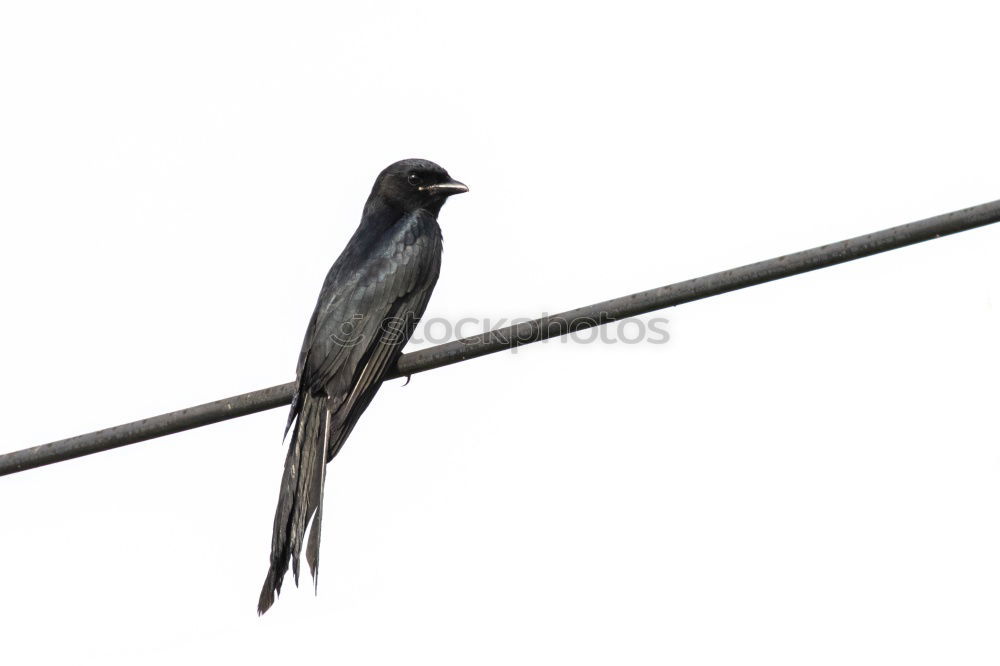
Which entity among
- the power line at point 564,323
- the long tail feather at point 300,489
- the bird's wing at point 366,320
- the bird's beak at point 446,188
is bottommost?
the long tail feather at point 300,489

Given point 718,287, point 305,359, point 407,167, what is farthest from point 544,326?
point 407,167

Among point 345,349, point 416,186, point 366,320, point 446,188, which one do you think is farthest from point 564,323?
point 416,186

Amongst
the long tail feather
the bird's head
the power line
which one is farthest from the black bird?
the power line

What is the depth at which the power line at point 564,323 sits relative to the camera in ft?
12.3

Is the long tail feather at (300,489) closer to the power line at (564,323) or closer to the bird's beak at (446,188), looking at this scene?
the power line at (564,323)

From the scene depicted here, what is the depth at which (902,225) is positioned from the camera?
3.75 metres

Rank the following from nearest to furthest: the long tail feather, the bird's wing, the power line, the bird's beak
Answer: the power line
the long tail feather
the bird's wing
the bird's beak

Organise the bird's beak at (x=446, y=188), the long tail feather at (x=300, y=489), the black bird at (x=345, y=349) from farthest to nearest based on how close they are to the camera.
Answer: the bird's beak at (x=446, y=188)
the black bird at (x=345, y=349)
the long tail feather at (x=300, y=489)

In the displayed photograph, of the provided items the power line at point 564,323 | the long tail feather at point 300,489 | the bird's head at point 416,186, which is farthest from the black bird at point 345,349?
the power line at point 564,323

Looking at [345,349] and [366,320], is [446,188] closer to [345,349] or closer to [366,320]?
[366,320]

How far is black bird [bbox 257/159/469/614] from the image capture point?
562 cm

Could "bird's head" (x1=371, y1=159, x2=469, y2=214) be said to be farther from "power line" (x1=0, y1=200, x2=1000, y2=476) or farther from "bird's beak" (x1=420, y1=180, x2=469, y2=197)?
"power line" (x1=0, y1=200, x2=1000, y2=476)

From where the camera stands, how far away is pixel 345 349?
5988 millimetres

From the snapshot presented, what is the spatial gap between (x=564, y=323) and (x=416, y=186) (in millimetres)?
3828
